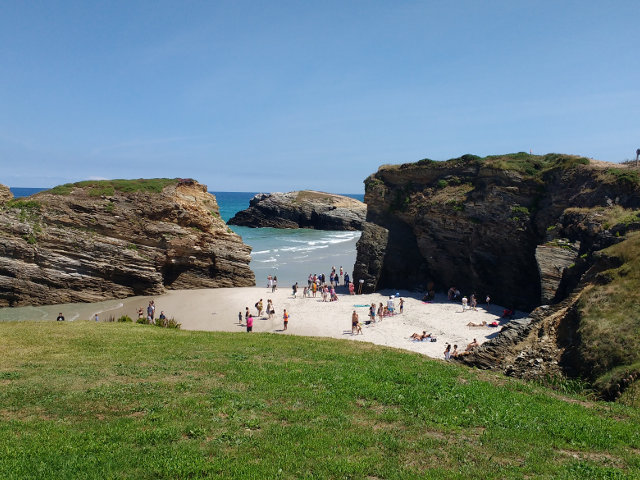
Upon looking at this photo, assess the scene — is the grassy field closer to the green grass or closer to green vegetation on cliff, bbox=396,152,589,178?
green vegetation on cliff, bbox=396,152,589,178

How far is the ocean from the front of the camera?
49.7 m

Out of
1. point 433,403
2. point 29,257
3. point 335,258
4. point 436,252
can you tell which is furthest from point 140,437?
point 335,258

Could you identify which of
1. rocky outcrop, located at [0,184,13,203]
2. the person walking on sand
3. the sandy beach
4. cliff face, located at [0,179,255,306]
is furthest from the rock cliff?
rocky outcrop, located at [0,184,13,203]

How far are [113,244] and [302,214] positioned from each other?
69.0m

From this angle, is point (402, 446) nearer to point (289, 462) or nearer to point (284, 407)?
point (289, 462)

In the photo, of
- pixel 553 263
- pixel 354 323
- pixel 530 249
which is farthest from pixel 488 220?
pixel 354 323

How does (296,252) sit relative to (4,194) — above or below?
below

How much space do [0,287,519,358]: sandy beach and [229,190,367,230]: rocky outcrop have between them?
6368 cm

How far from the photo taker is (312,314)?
106ft

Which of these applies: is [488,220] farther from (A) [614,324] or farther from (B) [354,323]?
(A) [614,324]

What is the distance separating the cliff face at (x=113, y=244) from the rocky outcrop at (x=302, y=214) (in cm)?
5969

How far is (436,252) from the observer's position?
3831 centimetres

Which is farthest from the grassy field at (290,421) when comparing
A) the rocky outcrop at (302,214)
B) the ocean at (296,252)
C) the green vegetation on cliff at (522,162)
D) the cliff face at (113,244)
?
the rocky outcrop at (302,214)

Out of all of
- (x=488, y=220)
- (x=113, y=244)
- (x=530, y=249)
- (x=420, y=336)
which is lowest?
(x=420, y=336)
